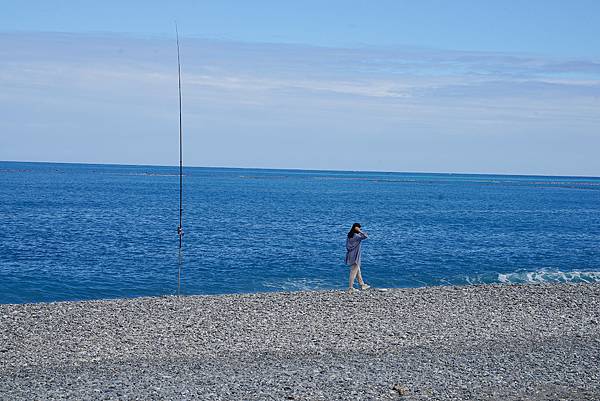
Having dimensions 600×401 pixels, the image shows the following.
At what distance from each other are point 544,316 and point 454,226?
4040cm

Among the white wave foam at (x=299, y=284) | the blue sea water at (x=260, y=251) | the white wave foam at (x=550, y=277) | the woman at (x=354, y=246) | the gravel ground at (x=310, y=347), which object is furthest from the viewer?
the white wave foam at (x=550, y=277)

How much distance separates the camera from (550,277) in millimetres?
31438

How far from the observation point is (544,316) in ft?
60.4

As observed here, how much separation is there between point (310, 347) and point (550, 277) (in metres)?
19.1

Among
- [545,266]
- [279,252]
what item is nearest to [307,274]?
[279,252]

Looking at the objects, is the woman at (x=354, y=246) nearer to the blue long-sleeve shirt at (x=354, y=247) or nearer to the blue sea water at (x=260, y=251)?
the blue long-sleeve shirt at (x=354, y=247)

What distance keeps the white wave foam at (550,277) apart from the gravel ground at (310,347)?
31.4ft

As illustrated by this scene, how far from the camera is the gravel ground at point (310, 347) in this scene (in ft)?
39.3

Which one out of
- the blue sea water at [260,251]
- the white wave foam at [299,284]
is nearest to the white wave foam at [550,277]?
the blue sea water at [260,251]

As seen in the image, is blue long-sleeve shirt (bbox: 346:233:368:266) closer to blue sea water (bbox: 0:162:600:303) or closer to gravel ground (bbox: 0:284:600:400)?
gravel ground (bbox: 0:284:600:400)

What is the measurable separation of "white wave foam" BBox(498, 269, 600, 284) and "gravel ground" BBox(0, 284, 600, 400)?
9.56 meters

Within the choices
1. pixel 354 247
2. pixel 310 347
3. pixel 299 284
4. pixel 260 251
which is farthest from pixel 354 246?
pixel 260 251

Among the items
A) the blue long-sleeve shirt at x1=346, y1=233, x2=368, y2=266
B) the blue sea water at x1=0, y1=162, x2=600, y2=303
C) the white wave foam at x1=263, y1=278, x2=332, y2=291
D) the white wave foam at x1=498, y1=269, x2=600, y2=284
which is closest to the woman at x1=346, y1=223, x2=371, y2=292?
the blue long-sleeve shirt at x1=346, y1=233, x2=368, y2=266

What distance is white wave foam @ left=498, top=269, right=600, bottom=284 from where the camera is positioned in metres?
30.4
